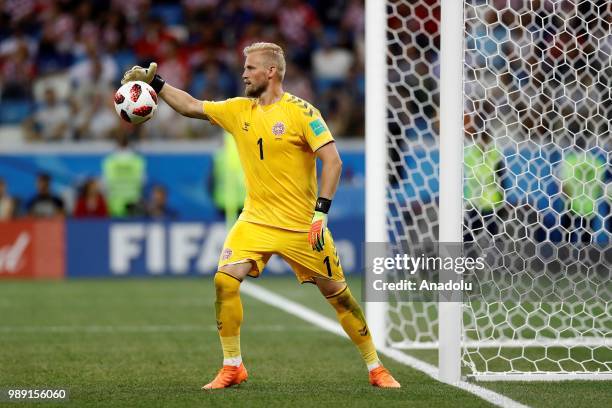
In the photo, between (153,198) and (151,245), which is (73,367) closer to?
(151,245)

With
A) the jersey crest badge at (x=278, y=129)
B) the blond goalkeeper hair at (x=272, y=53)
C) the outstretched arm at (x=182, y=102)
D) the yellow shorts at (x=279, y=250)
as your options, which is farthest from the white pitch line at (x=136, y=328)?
the blond goalkeeper hair at (x=272, y=53)

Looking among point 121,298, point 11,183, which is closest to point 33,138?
point 11,183

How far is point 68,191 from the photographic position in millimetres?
17625

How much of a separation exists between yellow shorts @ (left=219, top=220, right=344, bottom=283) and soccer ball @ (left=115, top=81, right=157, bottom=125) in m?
0.89

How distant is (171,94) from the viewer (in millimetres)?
6805

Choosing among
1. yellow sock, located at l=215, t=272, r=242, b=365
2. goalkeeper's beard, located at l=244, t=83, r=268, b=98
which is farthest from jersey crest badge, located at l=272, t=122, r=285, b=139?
yellow sock, located at l=215, t=272, r=242, b=365

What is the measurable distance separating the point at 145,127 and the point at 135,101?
11730mm

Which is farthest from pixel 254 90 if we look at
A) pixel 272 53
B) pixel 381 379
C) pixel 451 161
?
pixel 381 379

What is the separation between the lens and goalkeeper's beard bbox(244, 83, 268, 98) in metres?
6.64

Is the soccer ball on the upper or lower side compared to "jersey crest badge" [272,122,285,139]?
upper

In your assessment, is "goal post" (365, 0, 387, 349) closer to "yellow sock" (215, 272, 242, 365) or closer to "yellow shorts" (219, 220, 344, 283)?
"yellow shorts" (219, 220, 344, 283)

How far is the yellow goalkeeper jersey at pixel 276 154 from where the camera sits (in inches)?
261

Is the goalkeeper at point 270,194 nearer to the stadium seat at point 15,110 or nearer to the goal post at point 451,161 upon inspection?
the goal post at point 451,161

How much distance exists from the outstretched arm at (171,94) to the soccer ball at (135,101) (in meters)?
0.07
